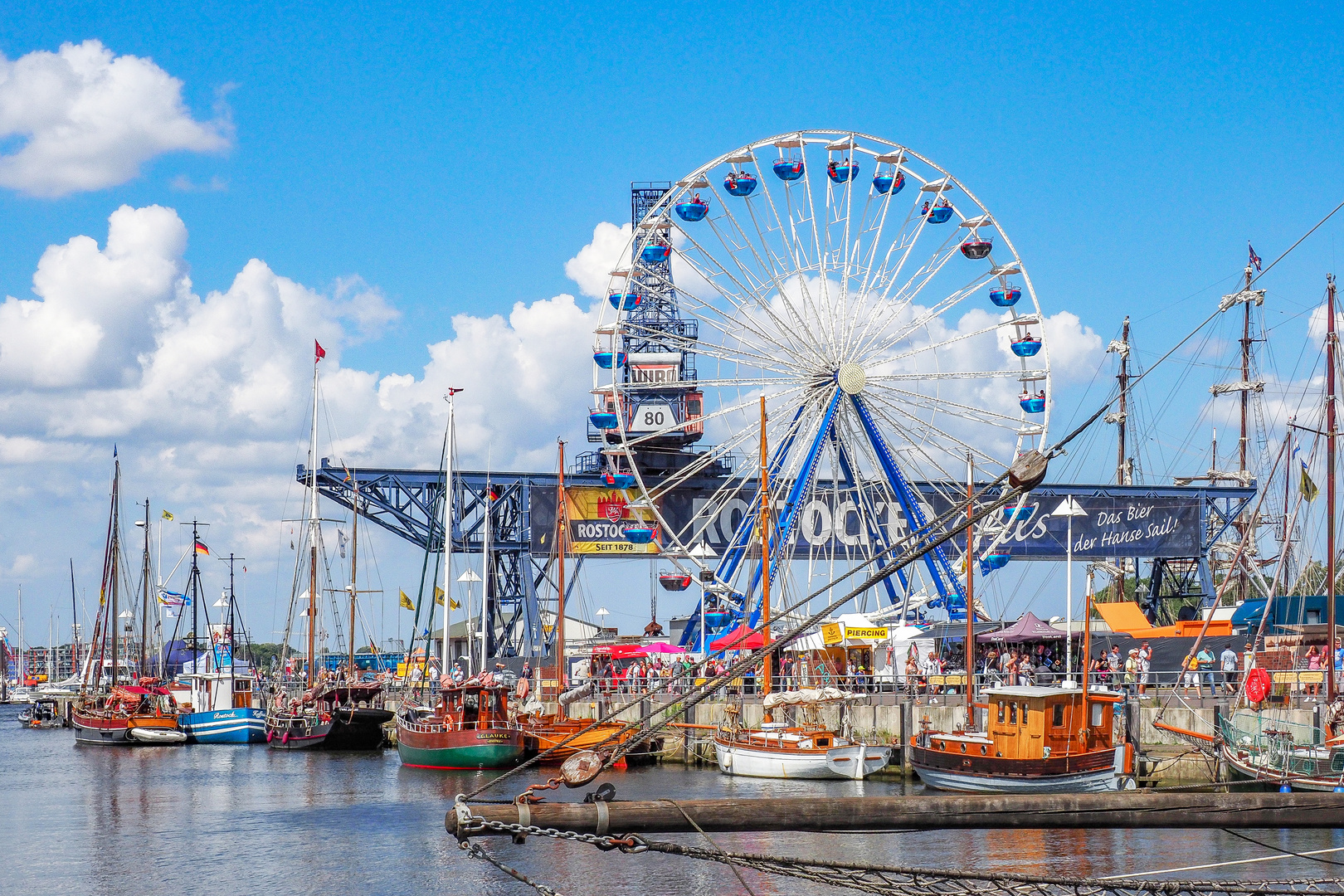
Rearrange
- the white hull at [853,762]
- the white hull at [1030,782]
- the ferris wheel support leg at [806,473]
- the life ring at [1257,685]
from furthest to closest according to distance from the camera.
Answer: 1. the ferris wheel support leg at [806,473]
2. the white hull at [853,762]
3. the life ring at [1257,685]
4. the white hull at [1030,782]

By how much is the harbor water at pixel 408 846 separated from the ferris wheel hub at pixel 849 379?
13.2 meters

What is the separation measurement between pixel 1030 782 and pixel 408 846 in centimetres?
1346

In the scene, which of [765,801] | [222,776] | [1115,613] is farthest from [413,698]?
[765,801]

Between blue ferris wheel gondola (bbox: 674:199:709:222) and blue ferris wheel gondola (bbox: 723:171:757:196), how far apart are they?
1111 mm

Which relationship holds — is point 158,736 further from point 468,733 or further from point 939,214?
point 939,214

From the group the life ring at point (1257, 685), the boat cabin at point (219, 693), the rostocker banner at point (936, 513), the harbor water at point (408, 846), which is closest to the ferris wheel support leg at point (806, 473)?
the harbor water at point (408, 846)

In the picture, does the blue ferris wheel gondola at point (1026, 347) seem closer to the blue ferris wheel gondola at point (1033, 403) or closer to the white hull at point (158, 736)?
the blue ferris wheel gondola at point (1033, 403)

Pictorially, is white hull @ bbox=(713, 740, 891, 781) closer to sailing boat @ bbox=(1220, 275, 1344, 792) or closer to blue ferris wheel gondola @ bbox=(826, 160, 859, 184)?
sailing boat @ bbox=(1220, 275, 1344, 792)

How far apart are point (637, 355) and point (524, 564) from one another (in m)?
10.9

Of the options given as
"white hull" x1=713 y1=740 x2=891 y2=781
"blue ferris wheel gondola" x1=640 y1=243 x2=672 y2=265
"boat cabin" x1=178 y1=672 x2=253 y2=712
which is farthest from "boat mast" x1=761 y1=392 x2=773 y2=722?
"boat cabin" x1=178 y1=672 x2=253 y2=712

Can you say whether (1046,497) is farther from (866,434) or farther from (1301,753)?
(1301,753)

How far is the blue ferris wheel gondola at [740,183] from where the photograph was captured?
48188 millimetres

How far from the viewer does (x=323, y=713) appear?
57344 mm

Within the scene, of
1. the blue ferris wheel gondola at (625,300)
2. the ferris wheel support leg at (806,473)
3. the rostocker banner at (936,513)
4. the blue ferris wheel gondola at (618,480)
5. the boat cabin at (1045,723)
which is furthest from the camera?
the rostocker banner at (936,513)
